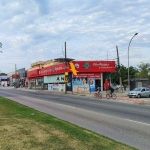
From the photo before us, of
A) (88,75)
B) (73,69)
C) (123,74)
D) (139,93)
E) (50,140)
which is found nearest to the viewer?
(50,140)

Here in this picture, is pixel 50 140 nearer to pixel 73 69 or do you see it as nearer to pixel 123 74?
pixel 73 69

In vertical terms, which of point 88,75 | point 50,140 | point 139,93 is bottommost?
point 50,140

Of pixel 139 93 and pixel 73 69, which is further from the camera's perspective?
pixel 73 69

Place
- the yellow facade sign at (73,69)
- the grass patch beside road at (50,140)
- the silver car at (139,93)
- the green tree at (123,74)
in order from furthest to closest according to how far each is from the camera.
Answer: the green tree at (123,74) < the yellow facade sign at (73,69) < the silver car at (139,93) < the grass patch beside road at (50,140)

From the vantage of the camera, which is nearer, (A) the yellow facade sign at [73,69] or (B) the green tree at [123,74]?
(A) the yellow facade sign at [73,69]

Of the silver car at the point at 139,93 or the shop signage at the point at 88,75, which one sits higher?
the shop signage at the point at 88,75

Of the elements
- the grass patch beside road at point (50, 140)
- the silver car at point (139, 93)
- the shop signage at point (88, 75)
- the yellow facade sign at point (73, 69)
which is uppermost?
the yellow facade sign at point (73, 69)

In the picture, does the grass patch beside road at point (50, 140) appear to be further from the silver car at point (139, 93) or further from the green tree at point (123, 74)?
the green tree at point (123, 74)

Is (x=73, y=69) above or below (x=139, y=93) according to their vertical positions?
above

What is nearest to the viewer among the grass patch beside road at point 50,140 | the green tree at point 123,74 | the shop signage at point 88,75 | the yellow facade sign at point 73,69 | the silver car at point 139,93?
the grass patch beside road at point 50,140

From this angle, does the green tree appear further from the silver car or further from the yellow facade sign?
the silver car

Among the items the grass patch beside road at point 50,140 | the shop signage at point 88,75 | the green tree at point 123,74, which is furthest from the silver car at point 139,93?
the green tree at point 123,74

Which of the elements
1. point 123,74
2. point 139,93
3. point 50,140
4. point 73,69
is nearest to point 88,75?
point 73,69

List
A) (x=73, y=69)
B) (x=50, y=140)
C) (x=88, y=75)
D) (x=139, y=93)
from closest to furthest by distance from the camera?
(x=50, y=140)
(x=139, y=93)
(x=73, y=69)
(x=88, y=75)
